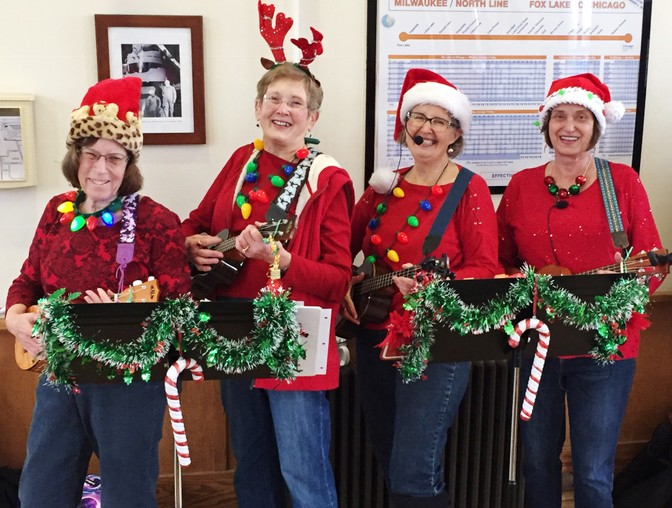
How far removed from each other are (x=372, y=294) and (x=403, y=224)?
215mm

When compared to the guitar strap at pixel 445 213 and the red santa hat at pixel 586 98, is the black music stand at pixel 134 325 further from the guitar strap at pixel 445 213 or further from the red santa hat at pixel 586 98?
the red santa hat at pixel 586 98

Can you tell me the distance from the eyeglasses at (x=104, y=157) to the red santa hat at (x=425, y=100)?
0.74m

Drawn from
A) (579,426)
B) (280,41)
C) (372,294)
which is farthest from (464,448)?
(280,41)

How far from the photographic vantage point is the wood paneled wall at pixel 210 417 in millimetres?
2402

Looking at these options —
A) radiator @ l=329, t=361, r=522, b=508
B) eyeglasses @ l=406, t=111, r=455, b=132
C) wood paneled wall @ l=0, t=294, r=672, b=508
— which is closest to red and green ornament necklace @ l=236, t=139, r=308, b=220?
eyeglasses @ l=406, t=111, r=455, b=132

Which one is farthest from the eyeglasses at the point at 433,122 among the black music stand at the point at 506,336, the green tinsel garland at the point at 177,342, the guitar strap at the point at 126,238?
the guitar strap at the point at 126,238

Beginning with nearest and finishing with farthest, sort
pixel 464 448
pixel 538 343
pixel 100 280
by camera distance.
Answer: pixel 100 280, pixel 538 343, pixel 464 448

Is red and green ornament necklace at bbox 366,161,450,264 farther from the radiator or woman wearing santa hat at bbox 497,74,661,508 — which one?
the radiator

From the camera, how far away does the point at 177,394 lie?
1.55 m

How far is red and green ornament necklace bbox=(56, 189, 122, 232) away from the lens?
1634mm

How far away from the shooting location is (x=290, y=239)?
1.80 metres

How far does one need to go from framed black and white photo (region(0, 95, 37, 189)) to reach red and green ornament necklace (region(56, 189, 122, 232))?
64 centimetres

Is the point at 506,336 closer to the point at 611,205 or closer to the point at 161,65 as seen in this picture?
the point at 611,205

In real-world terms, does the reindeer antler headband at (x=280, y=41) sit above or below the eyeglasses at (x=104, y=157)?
above
